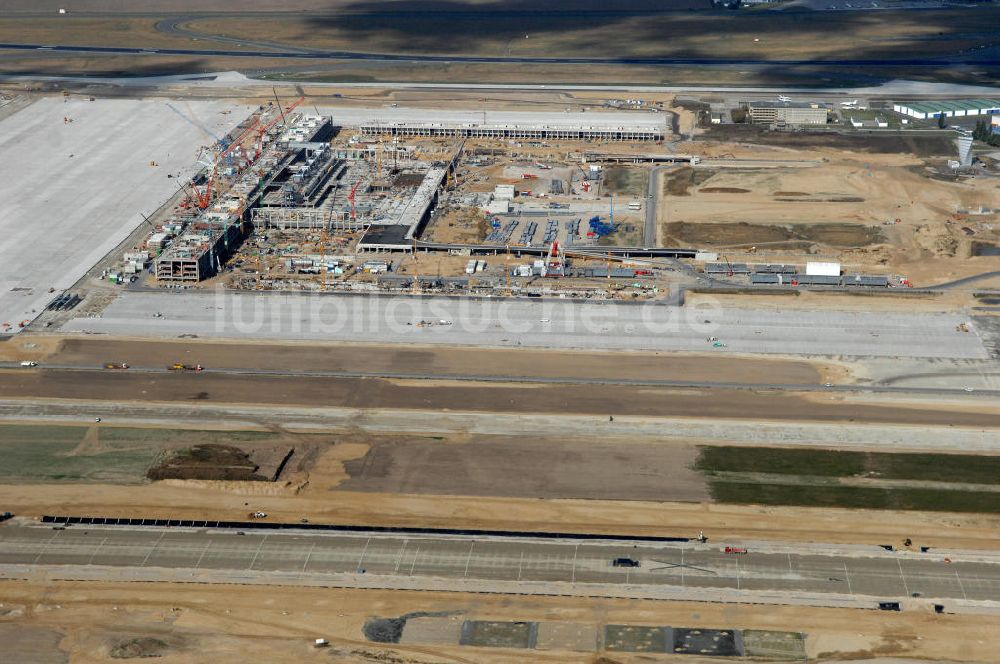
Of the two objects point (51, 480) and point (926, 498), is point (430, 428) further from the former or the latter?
point (926, 498)

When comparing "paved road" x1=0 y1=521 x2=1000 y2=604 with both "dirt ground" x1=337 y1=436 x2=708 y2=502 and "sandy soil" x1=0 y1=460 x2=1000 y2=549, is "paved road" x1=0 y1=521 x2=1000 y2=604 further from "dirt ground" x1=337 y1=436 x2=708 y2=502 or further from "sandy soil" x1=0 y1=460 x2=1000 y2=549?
"dirt ground" x1=337 y1=436 x2=708 y2=502

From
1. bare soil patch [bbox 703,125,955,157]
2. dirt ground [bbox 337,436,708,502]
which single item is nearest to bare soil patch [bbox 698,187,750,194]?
bare soil patch [bbox 703,125,955,157]

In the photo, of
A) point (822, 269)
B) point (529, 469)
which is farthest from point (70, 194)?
point (822, 269)

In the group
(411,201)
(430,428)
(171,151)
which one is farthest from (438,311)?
(171,151)

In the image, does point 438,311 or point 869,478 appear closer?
point 869,478

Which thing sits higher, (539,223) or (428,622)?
(539,223)

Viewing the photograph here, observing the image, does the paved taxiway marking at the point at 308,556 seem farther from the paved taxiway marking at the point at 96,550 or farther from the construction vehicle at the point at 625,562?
the construction vehicle at the point at 625,562

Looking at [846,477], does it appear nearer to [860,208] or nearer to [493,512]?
[493,512]
